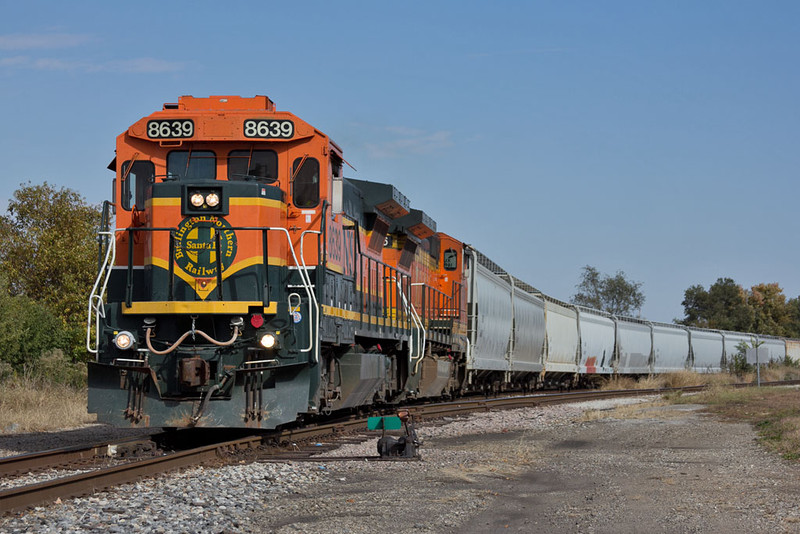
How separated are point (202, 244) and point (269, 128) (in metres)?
1.57

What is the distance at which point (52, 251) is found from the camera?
101ft

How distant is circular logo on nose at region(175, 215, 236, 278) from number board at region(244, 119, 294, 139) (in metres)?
1.16

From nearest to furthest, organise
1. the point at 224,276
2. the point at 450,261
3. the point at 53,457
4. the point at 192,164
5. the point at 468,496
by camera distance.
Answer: the point at 468,496 < the point at 53,457 < the point at 224,276 < the point at 192,164 < the point at 450,261

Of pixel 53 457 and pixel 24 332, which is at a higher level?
pixel 24 332

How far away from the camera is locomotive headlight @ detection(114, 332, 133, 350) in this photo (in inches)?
379

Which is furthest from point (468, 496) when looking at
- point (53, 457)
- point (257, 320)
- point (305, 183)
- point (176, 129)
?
point (176, 129)

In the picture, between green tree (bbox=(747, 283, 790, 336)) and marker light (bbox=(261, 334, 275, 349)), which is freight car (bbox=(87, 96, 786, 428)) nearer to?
marker light (bbox=(261, 334, 275, 349))

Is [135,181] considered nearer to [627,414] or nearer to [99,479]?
[99,479]

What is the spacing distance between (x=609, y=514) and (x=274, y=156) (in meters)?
Answer: 5.85

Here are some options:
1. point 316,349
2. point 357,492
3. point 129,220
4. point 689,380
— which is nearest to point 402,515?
point 357,492

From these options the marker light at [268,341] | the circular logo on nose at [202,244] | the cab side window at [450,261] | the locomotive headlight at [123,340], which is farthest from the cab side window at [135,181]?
the cab side window at [450,261]

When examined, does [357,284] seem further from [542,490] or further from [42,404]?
[42,404]

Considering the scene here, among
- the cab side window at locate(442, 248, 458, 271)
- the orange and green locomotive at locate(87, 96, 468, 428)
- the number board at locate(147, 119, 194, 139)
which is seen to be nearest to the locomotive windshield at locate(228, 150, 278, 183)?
the orange and green locomotive at locate(87, 96, 468, 428)

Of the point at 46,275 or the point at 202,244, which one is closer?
the point at 202,244
